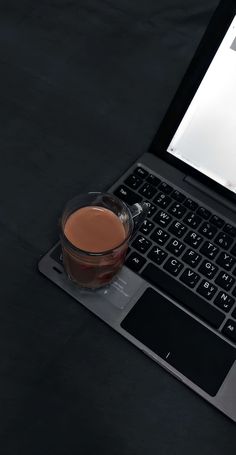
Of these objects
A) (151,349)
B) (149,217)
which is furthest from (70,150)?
(151,349)

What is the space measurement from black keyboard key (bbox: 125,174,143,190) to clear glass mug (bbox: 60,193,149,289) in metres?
0.03

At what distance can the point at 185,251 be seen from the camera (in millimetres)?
462

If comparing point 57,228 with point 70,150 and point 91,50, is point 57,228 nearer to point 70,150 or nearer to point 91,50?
point 70,150

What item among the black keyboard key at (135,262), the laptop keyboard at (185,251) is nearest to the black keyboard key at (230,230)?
the laptop keyboard at (185,251)

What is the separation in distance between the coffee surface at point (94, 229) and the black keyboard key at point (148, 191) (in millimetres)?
60

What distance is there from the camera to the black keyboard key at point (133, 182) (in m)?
0.50

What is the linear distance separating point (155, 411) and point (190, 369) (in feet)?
0.16

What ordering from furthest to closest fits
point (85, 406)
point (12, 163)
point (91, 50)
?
point (91, 50) < point (12, 163) < point (85, 406)

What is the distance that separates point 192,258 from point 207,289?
3cm

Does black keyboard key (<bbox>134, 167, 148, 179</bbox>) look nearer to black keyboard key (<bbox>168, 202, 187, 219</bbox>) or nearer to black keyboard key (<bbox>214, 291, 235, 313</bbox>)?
black keyboard key (<bbox>168, 202, 187, 219</bbox>)

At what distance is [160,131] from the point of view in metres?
0.48

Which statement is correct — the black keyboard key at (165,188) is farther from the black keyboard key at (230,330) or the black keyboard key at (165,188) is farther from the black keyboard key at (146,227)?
the black keyboard key at (230,330)

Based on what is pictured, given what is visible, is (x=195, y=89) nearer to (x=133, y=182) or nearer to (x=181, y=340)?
(x=133, y=182)

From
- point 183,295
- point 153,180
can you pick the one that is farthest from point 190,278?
point 153,180
